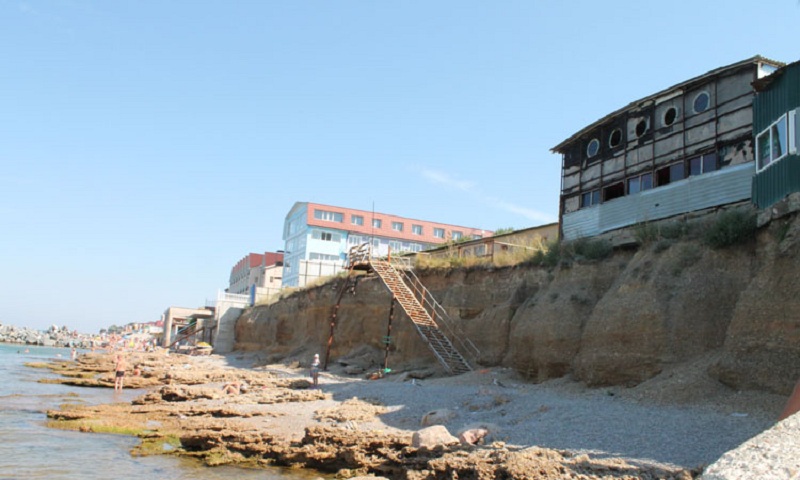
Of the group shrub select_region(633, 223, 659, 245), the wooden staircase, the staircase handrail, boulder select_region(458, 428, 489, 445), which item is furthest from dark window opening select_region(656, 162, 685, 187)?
boulder select_region(458, 428, 489, 445)

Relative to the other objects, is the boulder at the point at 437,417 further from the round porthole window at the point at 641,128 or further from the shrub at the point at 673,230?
the round porthole window at the point at 641,128

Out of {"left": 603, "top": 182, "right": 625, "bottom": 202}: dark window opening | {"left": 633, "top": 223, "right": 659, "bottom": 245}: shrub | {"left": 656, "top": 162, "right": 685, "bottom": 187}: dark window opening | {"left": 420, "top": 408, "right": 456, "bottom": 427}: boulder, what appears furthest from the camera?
{"left": 603, "top": 182, "right": 625, "bottom": 202}: dark window opening

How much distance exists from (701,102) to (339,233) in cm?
5385

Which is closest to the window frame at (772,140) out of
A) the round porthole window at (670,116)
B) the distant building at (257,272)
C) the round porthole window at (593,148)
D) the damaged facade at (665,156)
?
the damaged facade at (665,156)

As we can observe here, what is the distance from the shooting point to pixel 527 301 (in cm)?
2231

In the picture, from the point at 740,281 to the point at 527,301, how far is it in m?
8.01

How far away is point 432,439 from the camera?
1124 cm

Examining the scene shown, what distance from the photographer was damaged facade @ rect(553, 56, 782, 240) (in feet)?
61.7

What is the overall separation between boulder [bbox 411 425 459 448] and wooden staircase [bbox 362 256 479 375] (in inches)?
437

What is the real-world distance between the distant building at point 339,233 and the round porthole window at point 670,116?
1730 inches

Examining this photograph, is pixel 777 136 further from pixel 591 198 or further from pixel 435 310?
pixel 435 310

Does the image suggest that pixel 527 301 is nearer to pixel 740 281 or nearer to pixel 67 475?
pixel 740 281

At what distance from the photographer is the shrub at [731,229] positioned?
15594mm

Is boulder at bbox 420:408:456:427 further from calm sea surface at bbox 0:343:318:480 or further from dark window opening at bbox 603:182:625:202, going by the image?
dark window opening at bbox 603:182:625:202
